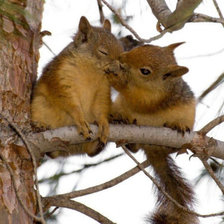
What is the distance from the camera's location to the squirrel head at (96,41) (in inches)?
114

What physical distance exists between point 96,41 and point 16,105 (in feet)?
2.83

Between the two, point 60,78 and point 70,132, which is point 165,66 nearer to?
point 60,78

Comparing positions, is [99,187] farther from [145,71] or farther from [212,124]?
[145,71]

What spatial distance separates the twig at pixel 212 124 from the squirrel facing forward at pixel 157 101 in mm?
399

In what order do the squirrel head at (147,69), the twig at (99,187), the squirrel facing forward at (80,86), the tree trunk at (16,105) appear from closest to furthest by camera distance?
1. the tree trunk at (16,105)
2. the twig at (99,187)
3. the squirrel facing forward at (80,86)
4. the squirrel head at (147,69)

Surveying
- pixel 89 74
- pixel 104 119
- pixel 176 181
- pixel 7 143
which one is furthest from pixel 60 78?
pixel 176 181

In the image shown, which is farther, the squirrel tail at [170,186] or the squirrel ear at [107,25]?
the squirrel ear at [107,25]

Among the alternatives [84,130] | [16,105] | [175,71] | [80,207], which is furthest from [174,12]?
[80,207]

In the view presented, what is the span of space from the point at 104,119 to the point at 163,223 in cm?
66

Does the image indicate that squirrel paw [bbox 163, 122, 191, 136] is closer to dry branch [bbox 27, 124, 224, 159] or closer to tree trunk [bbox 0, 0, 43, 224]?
dry branch [bbox 27, 124, 224, 159]

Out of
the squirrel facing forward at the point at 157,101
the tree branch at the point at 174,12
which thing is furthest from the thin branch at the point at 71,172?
the tree branch at the point at 174,12

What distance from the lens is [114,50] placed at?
2902 mm

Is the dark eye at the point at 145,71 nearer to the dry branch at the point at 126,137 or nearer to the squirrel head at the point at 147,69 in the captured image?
the squirrel head at the point at 147,69

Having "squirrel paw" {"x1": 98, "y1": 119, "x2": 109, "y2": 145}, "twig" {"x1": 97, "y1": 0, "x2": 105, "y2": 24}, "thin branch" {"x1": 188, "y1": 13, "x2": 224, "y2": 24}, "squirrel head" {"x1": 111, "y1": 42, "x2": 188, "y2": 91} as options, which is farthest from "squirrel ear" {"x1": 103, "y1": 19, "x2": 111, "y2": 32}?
"thin branch" {"x1": 188, "y1": 13, "x2": 224, "y2": 24}
